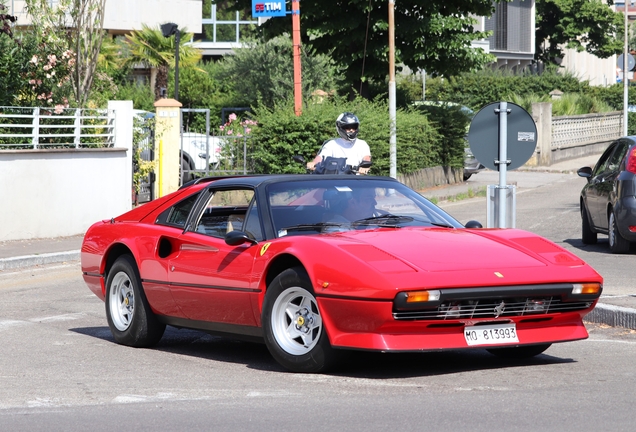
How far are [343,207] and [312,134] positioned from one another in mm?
16818

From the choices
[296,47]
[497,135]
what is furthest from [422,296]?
[296,47]

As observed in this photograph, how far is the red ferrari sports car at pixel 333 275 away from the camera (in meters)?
6.84

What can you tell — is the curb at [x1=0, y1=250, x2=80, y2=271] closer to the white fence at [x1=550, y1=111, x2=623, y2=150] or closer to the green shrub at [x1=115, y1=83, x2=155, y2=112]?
the white fence at [x1=550, y1=111, x2=623, y2=150]

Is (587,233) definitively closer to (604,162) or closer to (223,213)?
(604,162)

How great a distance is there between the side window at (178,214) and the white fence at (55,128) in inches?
396

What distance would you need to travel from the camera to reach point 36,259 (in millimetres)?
16188

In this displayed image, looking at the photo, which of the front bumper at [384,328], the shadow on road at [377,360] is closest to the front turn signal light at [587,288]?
the front bumper at [384,328]

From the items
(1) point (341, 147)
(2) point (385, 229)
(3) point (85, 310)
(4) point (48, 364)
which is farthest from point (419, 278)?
(1) point (341, 147)

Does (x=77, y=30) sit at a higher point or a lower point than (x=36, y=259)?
higher

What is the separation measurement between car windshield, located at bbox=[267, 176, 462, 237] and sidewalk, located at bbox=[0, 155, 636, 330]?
211 centimetres

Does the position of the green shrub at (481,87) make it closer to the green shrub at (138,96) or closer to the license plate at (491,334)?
the green shrub at (138,96)

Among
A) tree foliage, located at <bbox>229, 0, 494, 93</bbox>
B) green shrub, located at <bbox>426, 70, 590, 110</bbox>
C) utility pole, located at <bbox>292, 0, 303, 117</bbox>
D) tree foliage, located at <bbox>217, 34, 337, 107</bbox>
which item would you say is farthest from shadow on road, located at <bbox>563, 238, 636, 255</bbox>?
green shrub, located at <bbox>426, 70, 590, 110</bbox>

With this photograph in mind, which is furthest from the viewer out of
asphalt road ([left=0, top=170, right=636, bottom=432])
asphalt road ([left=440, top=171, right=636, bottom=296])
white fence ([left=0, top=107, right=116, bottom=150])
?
white fence ([left=0, top=107, right=116, bottom=150])

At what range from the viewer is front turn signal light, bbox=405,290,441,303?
6.68m
